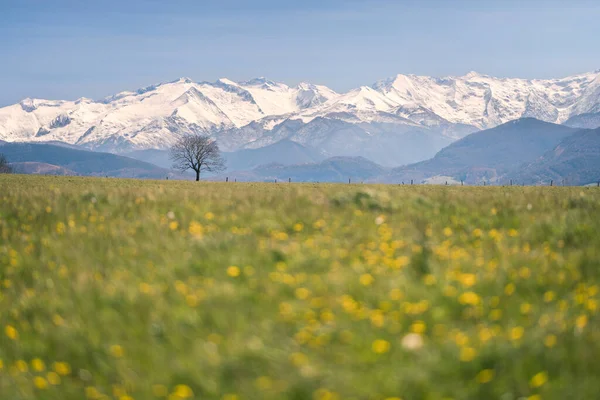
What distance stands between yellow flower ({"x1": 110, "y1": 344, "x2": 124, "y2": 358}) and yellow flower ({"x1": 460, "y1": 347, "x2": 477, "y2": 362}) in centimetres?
400

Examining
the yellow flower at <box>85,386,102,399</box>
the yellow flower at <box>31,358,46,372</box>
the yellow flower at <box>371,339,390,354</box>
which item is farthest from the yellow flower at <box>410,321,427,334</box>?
the yellow flower at <box>31,358,46,372</box>

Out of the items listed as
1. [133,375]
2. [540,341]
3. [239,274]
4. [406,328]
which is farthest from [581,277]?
[133,375]

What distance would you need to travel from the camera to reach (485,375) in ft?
17.8

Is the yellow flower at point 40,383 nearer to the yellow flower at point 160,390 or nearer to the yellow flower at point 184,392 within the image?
the yellow flower at point 160,390

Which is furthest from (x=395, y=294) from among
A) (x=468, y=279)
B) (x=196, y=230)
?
(x=196, y=230)

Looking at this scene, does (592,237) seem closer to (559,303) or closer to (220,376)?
(559,303)

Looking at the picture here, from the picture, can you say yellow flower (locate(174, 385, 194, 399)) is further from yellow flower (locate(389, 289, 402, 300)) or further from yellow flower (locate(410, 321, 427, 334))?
yellow flower (locate(389, 289, 402, 300))

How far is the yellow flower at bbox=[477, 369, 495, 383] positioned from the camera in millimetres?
5367

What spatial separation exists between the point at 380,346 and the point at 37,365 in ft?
13.9

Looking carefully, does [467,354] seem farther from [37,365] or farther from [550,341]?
[37,365]

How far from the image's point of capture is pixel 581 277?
8.18 metres

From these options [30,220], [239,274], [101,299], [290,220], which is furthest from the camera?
[30,220]

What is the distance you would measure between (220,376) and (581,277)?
566 centimetres

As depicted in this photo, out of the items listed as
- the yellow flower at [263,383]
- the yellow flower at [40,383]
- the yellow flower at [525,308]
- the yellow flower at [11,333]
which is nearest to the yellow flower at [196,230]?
the yellow flower at [11,333]
